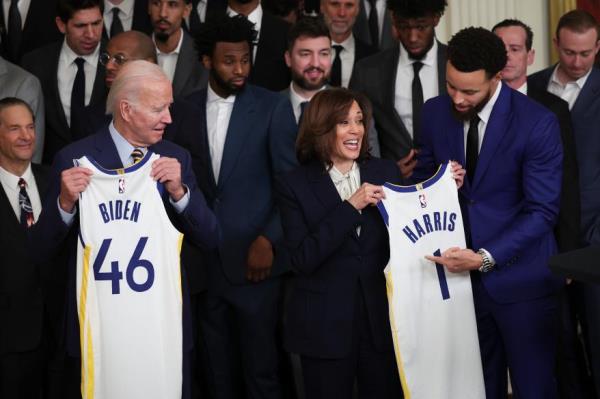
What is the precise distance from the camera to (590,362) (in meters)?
5.22

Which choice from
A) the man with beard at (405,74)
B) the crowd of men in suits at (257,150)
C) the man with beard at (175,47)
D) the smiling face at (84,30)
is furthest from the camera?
the man with beard at (175,47)

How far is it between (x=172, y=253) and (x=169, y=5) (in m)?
2.15

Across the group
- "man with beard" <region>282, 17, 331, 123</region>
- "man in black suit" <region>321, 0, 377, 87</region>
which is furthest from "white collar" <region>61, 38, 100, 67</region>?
"man in black suit" <region>321, 0, 377, 87</region>

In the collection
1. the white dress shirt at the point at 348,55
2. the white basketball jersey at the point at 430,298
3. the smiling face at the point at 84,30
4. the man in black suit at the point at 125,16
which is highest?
the man in black suit at the point at 125,16

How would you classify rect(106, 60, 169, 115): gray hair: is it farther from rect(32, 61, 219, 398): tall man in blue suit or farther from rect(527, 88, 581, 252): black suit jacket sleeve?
rect(527, 88, 581, 252): black suit jacket sleeve

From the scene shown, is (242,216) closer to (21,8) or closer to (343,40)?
(343,40)

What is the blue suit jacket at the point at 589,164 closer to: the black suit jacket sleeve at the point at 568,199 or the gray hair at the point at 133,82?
the black suit jacket sleeve at the point at 568,199

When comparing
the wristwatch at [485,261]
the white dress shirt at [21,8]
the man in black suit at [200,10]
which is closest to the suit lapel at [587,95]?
the wristwatch at [485,261]

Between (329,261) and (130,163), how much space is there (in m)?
0.83

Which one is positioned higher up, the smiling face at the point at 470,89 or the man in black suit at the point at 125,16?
the man in black suit at the point at 125,16

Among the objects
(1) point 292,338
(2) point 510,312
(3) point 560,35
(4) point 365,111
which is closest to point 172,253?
(1) point 292,338

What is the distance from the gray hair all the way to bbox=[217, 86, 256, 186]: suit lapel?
961mm

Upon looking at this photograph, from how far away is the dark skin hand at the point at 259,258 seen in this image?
5008 millimetres

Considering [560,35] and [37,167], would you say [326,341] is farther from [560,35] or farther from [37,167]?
[560,35]
